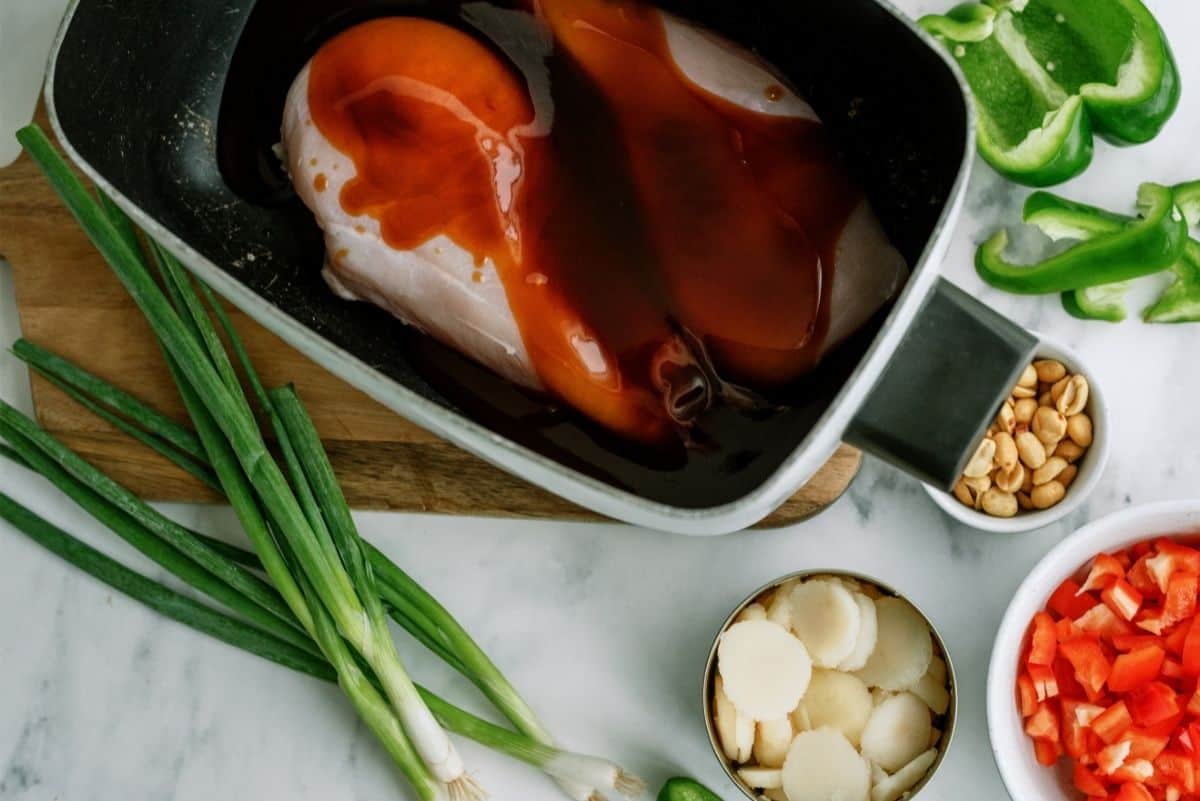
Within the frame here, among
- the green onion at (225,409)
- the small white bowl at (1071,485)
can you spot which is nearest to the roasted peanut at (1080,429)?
the small white bowl at (1071,485)

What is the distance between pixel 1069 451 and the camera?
149cm

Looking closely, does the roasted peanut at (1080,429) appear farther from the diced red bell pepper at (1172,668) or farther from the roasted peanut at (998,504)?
the diced red bell pepper at (1172,668)

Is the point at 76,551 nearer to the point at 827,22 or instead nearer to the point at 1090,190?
the point at 827,22

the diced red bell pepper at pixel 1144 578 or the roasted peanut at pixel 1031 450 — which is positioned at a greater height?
the roasted peanut at pixel 1031 450

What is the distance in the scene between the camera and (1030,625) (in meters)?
1.45

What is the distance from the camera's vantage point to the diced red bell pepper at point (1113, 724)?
55.1 inches

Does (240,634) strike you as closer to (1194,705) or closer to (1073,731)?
(1073,731)

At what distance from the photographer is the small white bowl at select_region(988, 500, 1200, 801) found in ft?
4.62

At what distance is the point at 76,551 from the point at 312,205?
0.51 m

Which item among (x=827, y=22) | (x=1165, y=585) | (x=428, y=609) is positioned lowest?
(x=428, y=609)

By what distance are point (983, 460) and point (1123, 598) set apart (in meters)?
0.21

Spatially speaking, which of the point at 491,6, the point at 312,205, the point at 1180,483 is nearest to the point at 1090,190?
the point at 1180,483

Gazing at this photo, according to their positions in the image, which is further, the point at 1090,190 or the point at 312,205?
the point at 1090,190

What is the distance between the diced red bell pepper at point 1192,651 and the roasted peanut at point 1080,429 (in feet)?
0.73
